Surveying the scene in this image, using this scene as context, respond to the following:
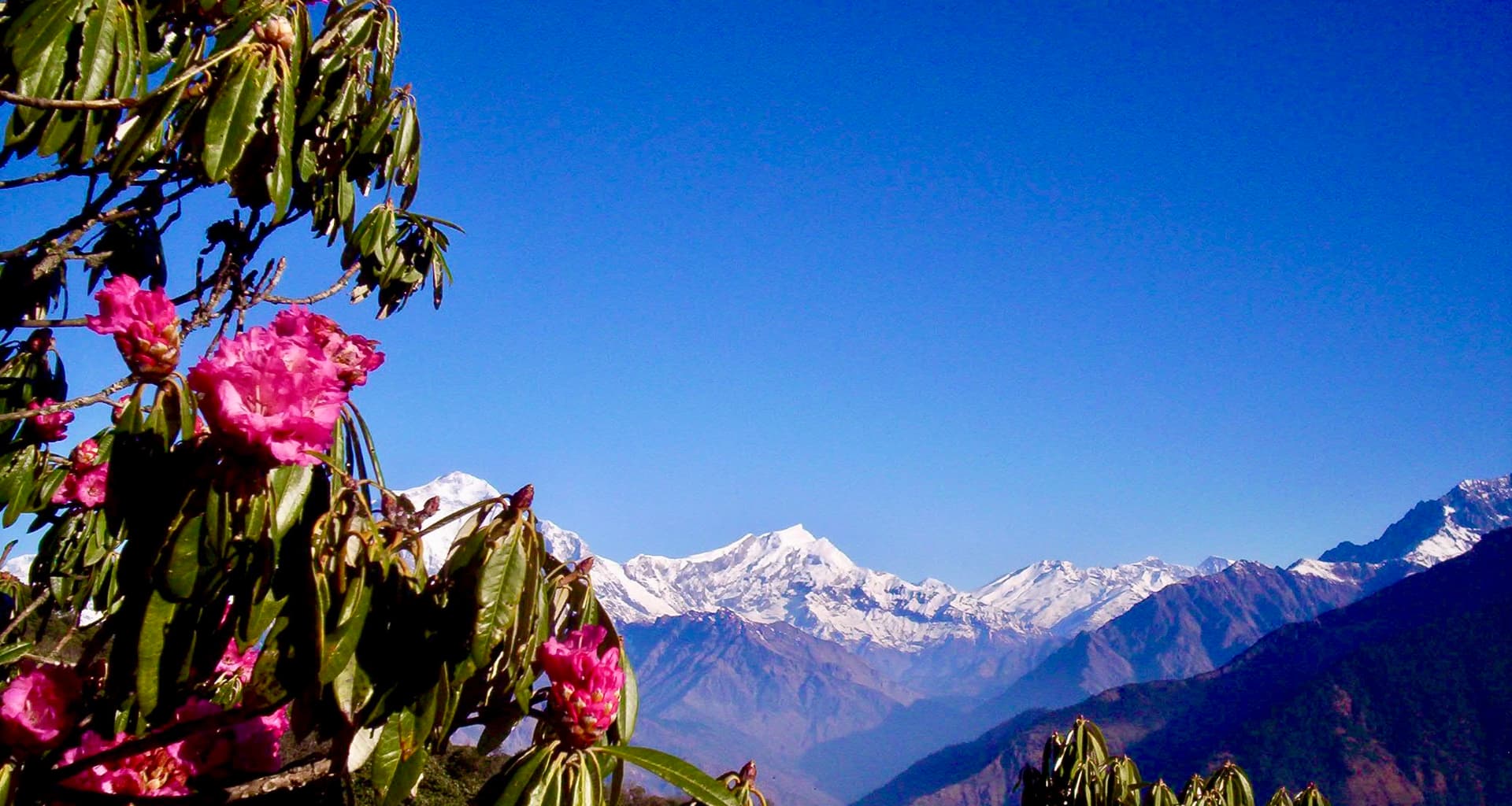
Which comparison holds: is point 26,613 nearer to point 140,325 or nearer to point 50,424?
point 50,424

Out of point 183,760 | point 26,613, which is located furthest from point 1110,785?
point 26,613

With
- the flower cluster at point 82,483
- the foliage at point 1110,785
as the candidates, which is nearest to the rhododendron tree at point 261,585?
the flower cluster at point 82,483

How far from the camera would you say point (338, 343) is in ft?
5.99

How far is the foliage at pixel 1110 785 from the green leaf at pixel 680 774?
473 centimetres

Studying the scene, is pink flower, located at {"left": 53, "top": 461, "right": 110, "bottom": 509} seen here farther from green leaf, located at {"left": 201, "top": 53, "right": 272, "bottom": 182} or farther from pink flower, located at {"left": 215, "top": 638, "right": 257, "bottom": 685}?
green leaf, located at {"left": 201, "top": 53, "right": 272, "bottom": 182}

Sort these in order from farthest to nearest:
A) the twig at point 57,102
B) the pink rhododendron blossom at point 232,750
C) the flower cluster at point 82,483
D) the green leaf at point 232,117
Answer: the flower cluster at point 82,483, the green leaf at point 232,117, the twig at point 57,102, the pink rhododendron blossom at point 232,750

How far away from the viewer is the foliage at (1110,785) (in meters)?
5.64

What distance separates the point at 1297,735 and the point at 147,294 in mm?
159304

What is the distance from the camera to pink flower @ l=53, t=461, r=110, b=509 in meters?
3.35

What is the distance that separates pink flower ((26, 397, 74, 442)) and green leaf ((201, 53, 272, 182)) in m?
1.50

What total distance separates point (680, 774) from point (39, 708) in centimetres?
116

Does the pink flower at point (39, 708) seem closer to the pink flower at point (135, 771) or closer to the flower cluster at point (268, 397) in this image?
the pink flower at point (135, 771)

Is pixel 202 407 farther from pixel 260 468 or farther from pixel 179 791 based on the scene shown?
pixel 179 791

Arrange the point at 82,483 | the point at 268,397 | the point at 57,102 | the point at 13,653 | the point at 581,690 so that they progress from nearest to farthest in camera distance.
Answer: the point at 268,397, the point at 581,690, the point at 57,102, the point at 13,653, the point at 82,483
